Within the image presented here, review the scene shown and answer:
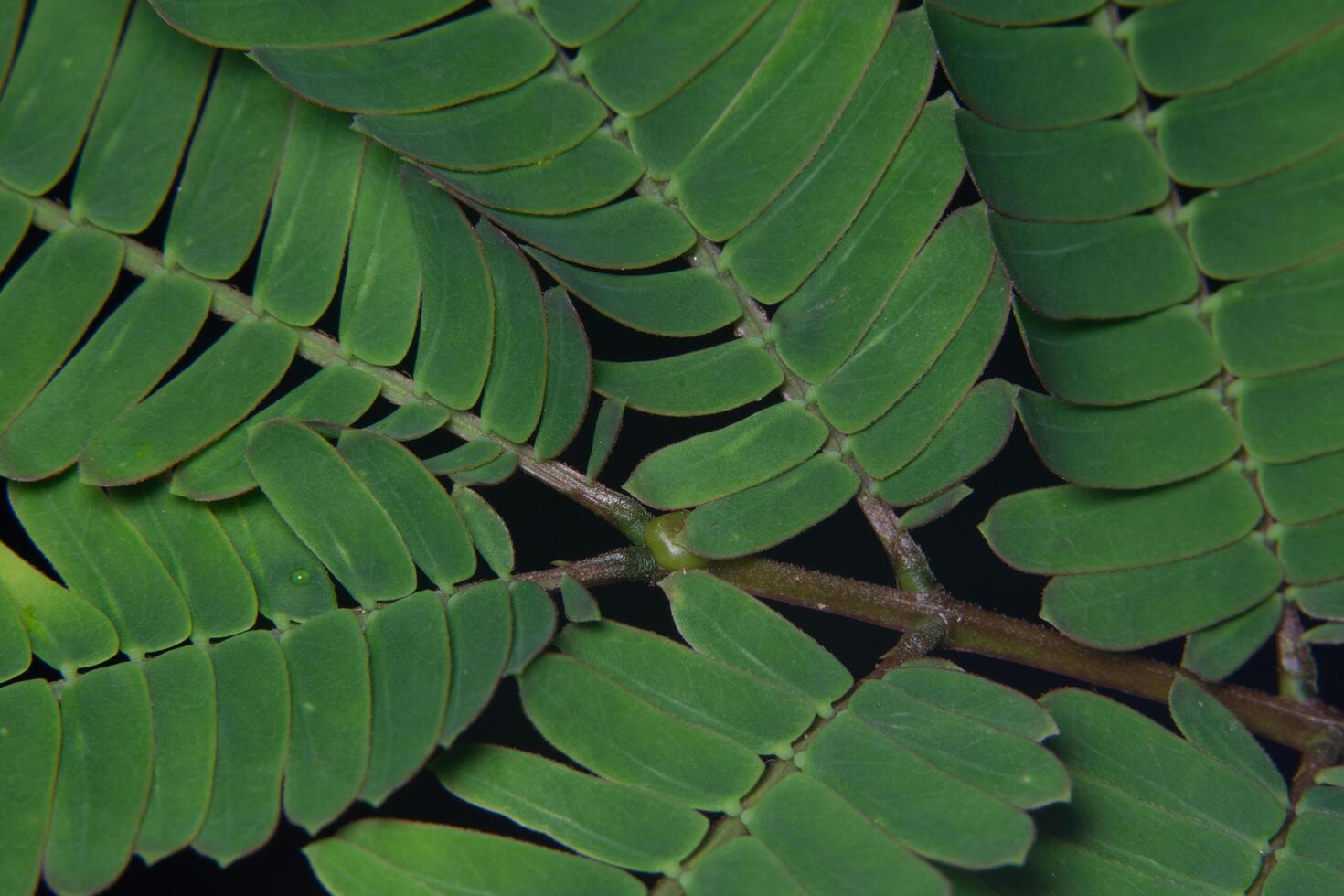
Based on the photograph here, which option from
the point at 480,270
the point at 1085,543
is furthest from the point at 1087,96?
the point at 480,270

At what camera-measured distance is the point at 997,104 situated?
1353 mm

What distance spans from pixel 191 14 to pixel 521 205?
455 mm

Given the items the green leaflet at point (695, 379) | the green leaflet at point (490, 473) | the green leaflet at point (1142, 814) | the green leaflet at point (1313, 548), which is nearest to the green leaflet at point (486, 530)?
the green leaflet at point (490, 473)

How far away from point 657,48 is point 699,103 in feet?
0.29

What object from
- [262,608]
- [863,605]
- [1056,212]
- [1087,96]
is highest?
[1087,96]

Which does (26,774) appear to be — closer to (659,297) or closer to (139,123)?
(139,123)

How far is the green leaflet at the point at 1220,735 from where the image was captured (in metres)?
1.62

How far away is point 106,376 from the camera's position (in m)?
1.55

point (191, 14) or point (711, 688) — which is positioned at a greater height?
point (191, 14)

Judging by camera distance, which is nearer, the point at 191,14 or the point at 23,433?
the point at 191,14

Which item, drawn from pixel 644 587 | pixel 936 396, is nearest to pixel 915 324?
pixel 936 396

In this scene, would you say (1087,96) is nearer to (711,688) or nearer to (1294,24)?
(1294,24)

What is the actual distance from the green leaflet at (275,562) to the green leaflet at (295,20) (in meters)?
0.61

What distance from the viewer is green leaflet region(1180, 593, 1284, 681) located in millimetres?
1674
